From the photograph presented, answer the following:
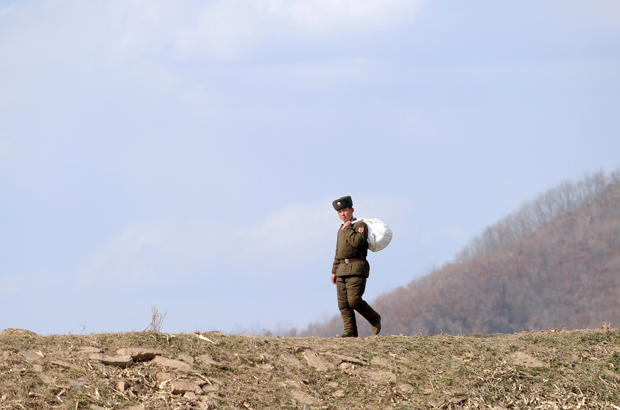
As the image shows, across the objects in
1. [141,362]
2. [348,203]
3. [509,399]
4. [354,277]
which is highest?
[348,203]

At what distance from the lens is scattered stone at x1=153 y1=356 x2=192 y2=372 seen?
22.0 feet

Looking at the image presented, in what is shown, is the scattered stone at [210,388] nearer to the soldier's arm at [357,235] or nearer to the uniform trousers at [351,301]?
the uniform trousers at [351,301]

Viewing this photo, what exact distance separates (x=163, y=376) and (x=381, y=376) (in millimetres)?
2383

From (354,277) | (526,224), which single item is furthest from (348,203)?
(526,224)

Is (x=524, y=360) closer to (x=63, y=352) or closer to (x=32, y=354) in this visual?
(x=63, y=352)

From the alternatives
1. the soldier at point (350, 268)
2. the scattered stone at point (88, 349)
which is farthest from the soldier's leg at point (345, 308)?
the scattered stone at point (88, 349)

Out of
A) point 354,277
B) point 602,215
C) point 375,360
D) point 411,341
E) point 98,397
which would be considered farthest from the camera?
point 602,215

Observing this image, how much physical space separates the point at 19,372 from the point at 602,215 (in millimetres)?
114089

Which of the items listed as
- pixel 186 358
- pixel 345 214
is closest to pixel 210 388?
pixel 186 358

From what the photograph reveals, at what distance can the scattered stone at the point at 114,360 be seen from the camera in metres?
6.65

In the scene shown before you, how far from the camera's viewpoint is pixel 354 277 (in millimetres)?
8969

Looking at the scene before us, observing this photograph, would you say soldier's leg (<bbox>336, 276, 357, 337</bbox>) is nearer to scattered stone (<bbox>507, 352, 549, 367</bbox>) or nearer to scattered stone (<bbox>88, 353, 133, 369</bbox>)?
scattered stone (<bbox>507, 352, 549, 367</bbox>)

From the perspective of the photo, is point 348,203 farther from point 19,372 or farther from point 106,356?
point 19,372

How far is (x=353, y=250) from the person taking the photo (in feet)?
29.5
